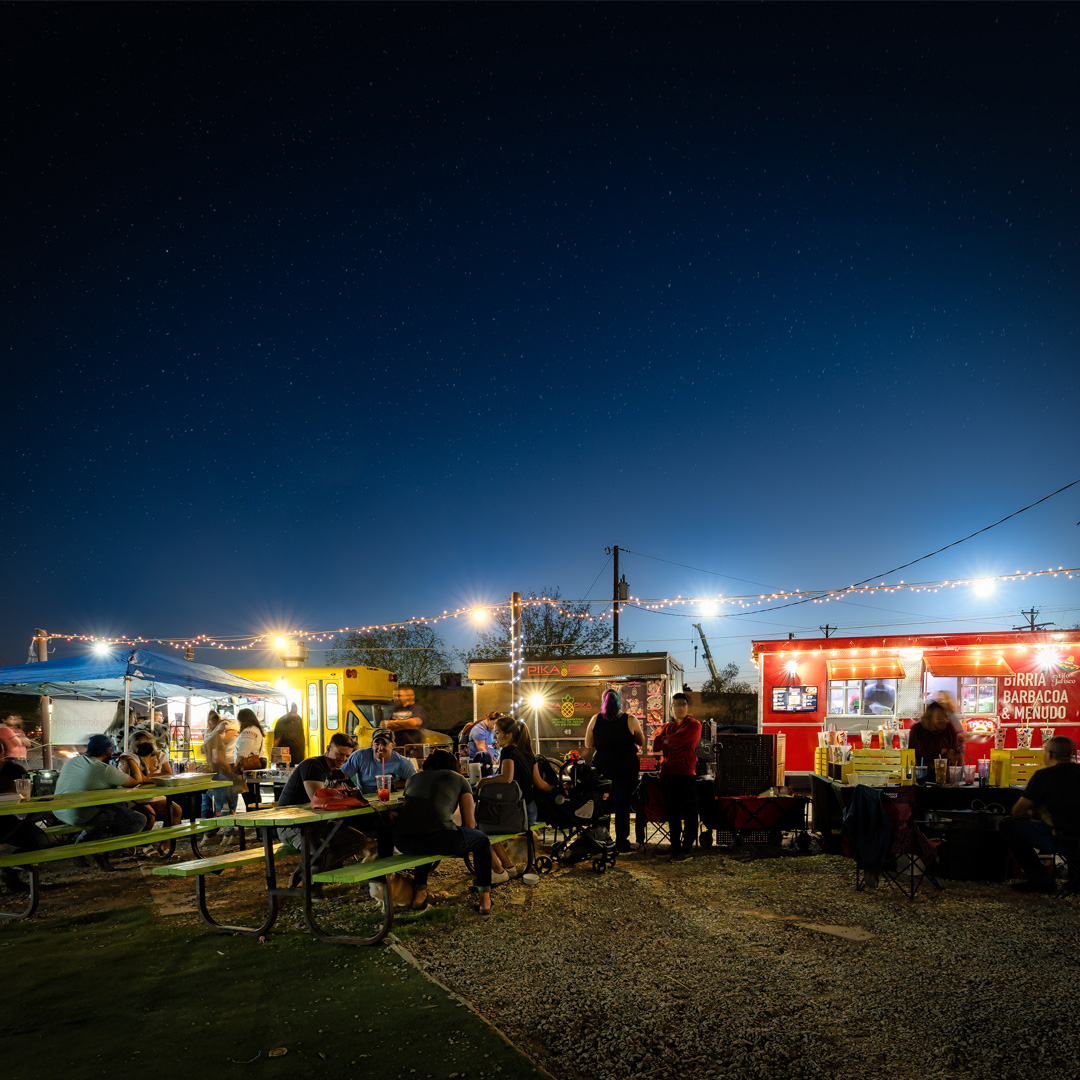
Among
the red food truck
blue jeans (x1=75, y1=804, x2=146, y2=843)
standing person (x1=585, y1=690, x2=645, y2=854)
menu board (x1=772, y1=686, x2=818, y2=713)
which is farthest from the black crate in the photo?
blue jeans (x1=75, y1=804, x2=146, y2=843)

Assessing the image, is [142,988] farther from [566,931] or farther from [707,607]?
[707,607]

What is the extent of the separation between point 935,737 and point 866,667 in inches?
198

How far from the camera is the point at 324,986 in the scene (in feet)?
13.4

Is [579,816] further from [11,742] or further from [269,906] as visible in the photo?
[11,742]

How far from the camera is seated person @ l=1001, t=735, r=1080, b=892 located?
6281mm

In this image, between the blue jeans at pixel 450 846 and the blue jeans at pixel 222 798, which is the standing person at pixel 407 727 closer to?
the blue jeans at pixel 222 798

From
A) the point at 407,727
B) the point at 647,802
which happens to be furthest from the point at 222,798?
the point at 647,802

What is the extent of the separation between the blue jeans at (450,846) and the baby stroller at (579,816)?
1388 millimetres

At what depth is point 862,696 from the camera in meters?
12.8

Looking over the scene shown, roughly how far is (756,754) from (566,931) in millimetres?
5755

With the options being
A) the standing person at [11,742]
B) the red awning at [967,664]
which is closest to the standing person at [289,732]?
the standing person at [11,742]

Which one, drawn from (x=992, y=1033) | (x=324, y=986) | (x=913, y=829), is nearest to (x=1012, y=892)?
(x=913, y=829)

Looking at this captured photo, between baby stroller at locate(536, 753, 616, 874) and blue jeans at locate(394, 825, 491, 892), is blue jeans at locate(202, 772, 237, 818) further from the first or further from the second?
blue jeans at locate(394, 825, 491, 892)

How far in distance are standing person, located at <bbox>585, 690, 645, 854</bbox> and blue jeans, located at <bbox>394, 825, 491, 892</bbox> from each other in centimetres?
224
